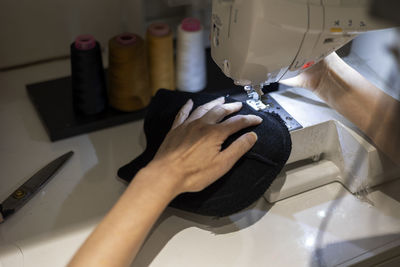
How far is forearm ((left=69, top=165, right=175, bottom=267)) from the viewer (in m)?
0.94

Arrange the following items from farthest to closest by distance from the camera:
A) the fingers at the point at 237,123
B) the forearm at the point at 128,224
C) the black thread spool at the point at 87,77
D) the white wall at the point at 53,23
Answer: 1. the white wall at the point at 53,23
2. the black thread spool at the point at 87,77
3. the fingers at the point at 237,123
4. the forearm at the point at 128,224

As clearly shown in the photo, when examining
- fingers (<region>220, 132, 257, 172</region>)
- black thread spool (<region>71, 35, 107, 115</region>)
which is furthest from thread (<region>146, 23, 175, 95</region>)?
fingers (<region>220, 132, 257, 172</region>)

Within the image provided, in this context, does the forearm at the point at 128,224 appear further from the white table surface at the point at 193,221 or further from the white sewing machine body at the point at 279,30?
the white sewing machine body at the point at 279,30

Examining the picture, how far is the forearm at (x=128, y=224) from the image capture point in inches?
36.9

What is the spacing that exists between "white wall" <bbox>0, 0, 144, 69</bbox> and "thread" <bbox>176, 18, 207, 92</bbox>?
0.73 feet

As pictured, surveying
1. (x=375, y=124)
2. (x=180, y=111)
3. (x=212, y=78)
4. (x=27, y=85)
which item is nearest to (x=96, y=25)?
(x=27, y=85)

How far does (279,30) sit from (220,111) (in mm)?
300

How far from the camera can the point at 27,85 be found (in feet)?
5.24

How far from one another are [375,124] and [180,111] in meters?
0.50

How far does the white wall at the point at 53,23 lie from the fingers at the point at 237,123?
67cm

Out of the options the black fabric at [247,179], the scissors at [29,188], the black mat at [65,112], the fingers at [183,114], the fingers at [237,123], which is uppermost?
the fingers at [237,123]

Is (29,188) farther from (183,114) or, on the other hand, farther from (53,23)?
(53,23)

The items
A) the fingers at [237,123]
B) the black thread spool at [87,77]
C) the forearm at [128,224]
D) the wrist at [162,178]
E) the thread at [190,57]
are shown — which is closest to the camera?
the forearm at [128,224]

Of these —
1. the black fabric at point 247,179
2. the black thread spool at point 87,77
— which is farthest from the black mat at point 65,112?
the black fabric at point 247,179
